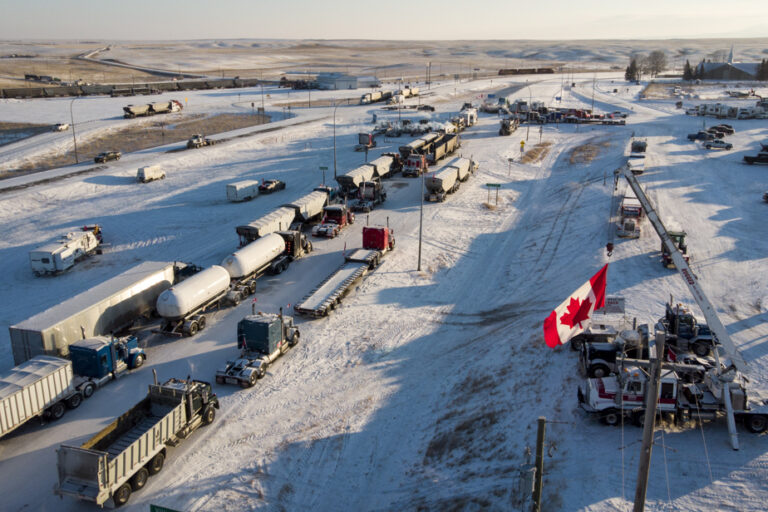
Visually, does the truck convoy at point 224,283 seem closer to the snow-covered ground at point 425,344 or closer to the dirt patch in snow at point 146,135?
the snow-covered ground at point 425,344

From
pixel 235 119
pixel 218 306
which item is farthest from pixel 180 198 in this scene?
pixel 235 119

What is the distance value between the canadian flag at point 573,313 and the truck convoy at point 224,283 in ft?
62.5

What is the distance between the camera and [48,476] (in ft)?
65.4

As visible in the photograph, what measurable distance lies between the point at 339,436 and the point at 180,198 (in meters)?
38.4

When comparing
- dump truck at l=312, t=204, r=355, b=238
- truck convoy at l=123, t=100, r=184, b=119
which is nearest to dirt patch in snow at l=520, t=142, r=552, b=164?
dump truck at l=312, t=204, r=355, b=238

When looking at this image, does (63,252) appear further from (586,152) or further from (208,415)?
(586,152)

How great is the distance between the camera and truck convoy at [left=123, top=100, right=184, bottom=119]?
98938 millimetres

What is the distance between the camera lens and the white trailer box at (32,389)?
2108 cm

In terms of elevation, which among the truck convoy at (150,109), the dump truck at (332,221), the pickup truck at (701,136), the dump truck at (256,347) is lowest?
the dump truck at (256,347)

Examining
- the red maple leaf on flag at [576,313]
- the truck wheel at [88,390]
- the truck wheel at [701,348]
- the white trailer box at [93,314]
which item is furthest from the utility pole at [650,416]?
the white trailer box at [93,314]

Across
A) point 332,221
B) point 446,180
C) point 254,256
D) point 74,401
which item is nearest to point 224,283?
point 254,256

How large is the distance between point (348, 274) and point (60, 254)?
1852 centimetres

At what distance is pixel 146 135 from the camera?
289 ft

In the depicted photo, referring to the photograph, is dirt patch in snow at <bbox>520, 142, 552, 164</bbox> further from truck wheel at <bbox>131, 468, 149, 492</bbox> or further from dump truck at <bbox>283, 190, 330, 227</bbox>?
truck wheel at <bbox>131, 468, 149, 492</bbox>
